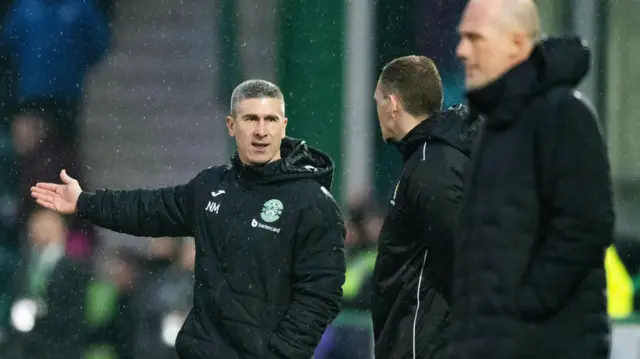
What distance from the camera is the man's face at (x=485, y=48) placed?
12.0 feet

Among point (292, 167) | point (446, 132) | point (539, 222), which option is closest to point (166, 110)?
point (292, 167)

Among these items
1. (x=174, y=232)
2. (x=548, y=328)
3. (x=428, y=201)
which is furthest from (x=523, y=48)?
(x=174, y=232)

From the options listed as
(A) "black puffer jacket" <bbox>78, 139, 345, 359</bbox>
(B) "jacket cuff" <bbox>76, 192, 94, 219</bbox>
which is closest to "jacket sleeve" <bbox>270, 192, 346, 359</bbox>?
(A) "black puffer jacket" <bbox>78, 139, 345, 359</bbox>

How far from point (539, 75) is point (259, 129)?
1836mm

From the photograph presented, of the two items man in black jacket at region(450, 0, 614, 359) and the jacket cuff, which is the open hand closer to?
the jacket cuff

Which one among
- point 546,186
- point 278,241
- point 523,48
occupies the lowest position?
point 278,241

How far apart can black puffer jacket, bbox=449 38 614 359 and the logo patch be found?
1.60 m

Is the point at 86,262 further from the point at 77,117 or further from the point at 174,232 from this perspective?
the point at 174,232

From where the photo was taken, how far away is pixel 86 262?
9.01 m

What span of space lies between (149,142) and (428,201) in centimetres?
539

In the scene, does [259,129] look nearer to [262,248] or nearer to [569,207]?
[262,248]

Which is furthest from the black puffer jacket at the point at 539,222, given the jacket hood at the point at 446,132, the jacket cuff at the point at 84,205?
the jacket cuff at the point at 84,205

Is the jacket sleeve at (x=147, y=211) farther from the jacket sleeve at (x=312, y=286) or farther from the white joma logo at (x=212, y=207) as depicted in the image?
the jacket sleeve at (x=312, y=286)

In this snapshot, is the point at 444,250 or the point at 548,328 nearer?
the point at 548,328
